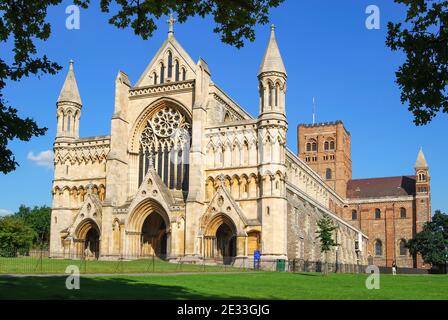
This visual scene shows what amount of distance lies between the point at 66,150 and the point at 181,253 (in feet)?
53.1

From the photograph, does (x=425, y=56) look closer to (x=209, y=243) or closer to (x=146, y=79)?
(x=209, y=243)

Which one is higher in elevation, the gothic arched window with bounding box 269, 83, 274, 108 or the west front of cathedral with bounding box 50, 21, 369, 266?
the gothic arched window with bounding box 269, 83, 274, 108

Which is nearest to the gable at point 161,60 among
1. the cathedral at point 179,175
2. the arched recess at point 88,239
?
the cathedral at point 179,175

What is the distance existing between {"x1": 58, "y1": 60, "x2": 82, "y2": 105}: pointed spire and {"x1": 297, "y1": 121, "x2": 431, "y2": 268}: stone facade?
48830 millimetres

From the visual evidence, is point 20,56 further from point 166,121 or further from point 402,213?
point 402,213

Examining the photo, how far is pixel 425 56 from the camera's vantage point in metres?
13.9

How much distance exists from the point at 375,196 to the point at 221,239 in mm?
55065

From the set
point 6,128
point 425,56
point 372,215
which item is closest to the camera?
point 425,56

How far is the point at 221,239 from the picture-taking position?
49406mm

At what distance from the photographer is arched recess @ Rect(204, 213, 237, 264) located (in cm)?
4653

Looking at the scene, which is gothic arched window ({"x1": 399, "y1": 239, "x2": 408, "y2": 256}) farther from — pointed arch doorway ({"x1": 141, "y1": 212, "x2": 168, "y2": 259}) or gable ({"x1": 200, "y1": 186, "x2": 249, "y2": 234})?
gable ({"x1": 200, "y1": 186, "x2": 249, "y2": 234})

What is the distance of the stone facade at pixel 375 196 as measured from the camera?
3607 inches

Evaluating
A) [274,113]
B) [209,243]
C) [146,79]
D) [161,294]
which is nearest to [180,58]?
[146,79]

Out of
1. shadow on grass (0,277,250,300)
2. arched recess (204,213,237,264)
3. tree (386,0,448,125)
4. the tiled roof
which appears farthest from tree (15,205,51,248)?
tree (386,0,448,125)
